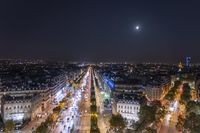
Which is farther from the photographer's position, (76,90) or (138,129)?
(76,90)

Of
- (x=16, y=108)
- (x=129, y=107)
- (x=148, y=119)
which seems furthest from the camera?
(x=129, y=107)

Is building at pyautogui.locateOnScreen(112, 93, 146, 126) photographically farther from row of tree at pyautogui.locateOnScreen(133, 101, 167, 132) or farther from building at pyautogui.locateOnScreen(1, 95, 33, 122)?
building at pyautogui.locateOnScreen(1, 95, 33, 122)

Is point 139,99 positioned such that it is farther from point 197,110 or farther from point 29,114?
point 29,114

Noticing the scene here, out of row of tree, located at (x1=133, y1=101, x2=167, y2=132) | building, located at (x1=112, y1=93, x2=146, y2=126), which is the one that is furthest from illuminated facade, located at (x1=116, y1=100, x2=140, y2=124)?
row of tree, located at (x1=133, y1=101, x2=167, y2=132)

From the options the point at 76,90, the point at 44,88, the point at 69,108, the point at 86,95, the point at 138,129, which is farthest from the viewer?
the point at 76,90

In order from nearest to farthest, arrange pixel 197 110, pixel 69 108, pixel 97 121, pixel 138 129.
A: 1. pixel 138 129
2. pixel 97 121
3. pixel 197 110
4. pixel 69 108

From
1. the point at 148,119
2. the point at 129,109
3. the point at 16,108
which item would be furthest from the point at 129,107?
the point at 16,108

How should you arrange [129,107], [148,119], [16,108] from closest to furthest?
[148,119], [16,108], [129,107]

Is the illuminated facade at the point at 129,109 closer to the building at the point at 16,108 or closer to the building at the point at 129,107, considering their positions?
the building at the point at 129,107

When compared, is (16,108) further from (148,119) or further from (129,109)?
(148,119)

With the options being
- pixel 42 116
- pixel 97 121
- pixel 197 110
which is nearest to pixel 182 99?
pixel 197 110
